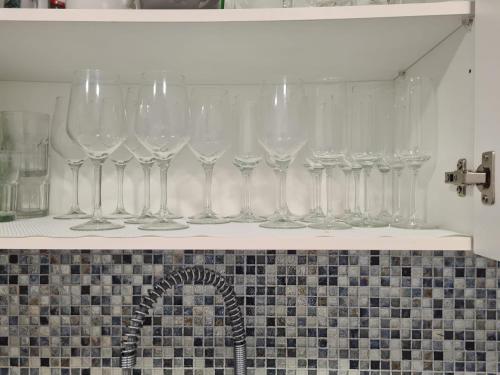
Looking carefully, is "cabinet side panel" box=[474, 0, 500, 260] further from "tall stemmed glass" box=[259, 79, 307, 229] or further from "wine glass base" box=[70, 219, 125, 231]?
"wine glass base" box=[70, 219, 125, 231]

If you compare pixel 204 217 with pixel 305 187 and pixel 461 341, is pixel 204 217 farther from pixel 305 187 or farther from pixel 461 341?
pixel 461 341

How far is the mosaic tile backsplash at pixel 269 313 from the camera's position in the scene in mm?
1134

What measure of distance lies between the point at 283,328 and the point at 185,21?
0.70m

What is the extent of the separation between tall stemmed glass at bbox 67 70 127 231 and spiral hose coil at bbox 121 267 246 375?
268mm

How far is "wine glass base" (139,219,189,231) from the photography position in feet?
2.72

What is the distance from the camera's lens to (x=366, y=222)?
2.99ft

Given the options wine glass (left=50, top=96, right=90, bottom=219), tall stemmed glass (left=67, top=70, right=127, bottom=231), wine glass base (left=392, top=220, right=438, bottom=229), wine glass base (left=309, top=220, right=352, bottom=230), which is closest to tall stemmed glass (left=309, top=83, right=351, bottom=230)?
wine glass base (left=309, top=220, right=352, bottom=230)

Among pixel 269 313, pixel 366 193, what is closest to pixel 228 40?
pixel 366 193

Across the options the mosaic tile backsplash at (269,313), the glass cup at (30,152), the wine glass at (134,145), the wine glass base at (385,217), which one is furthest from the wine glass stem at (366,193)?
the glass cup at (30,152)

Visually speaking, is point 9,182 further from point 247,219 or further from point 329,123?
point 329,123

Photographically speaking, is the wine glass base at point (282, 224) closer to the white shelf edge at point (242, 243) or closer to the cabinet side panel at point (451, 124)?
the white shelf edge at point (242, 243)

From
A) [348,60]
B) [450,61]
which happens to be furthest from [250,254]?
[450,61]

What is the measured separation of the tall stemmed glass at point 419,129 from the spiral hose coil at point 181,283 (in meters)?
0.39

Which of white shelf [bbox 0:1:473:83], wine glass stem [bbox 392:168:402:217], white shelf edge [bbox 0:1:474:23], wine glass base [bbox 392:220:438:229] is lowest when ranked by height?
wine glass base [bbox 392:220:438:229]
